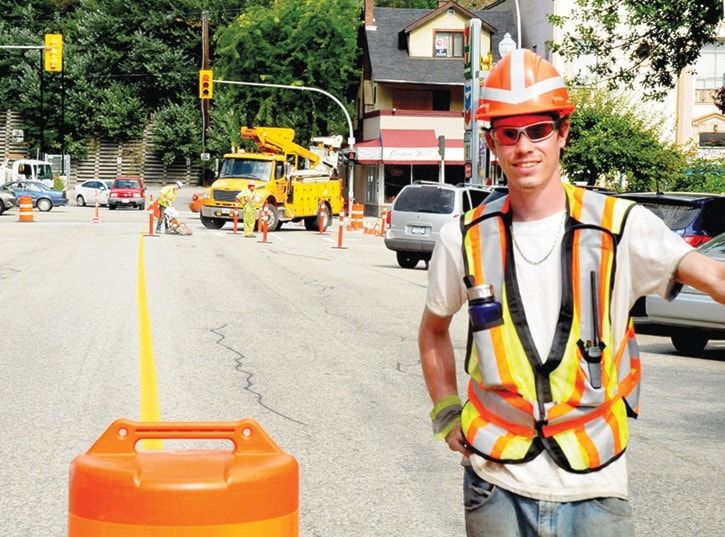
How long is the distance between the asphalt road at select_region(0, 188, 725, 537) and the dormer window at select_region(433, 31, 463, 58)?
44.6 meters

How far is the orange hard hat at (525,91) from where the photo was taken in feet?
10.9

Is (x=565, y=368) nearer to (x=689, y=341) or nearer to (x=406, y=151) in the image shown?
(x=689, y=341)

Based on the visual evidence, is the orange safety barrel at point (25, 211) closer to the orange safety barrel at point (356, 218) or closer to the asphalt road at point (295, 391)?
the orange safety barrel at point (356, 218)

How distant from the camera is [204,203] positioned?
147 feet

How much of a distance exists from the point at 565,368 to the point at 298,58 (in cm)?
6693

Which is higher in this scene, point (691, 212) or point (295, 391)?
point (691, 212)

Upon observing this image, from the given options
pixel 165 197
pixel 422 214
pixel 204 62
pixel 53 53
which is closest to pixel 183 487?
pixel 422 214

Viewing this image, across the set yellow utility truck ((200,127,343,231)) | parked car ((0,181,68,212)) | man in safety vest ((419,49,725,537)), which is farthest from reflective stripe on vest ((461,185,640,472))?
parked car ((0,181,68,212))

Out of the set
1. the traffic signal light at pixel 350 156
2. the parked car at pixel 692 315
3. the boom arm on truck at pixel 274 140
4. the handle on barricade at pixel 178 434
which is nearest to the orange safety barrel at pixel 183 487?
the handle on barricade at pixel 178 434

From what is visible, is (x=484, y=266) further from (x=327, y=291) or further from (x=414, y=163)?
(x=414, y=163)

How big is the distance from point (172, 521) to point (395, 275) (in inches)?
860

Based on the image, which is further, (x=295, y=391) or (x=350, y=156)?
(x=350, y=156)

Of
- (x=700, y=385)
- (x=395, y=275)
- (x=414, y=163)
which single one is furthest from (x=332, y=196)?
(x=700, y=385)

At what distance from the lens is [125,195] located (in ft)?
217
